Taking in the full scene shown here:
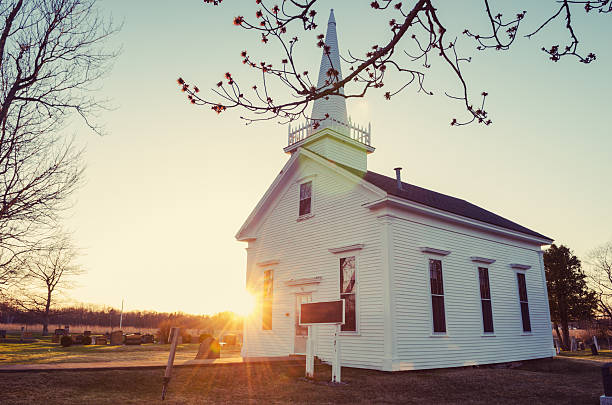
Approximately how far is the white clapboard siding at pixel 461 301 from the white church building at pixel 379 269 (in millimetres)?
46

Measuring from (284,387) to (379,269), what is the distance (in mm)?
5206

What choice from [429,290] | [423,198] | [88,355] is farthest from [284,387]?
[88,355]

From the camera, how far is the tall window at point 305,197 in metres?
17.6

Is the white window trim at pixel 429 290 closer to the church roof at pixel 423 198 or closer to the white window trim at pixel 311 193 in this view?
the church roof at pixel 423 198

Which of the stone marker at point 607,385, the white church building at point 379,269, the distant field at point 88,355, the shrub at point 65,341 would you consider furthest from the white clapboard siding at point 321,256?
the shrub at point 65,341

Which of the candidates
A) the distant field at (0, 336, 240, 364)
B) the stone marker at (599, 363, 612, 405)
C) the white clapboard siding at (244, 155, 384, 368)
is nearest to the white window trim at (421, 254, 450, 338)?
the white clapboard siding at (244, 155, 384, 368)

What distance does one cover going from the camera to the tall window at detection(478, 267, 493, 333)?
54.6 feet

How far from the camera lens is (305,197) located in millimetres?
Result: 17828

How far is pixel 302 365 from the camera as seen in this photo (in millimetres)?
13211

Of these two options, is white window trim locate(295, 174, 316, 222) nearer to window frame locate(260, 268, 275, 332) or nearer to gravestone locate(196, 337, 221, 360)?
window frame locate(260, 268, 275, 332)


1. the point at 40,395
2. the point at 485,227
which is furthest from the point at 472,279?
the point at 40,395

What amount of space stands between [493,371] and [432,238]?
4.91 metres

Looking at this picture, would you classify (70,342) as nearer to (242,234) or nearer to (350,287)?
(242,234)

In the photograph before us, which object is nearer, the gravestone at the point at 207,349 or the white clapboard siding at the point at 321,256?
the white clapboard siding at the point at 321,256
